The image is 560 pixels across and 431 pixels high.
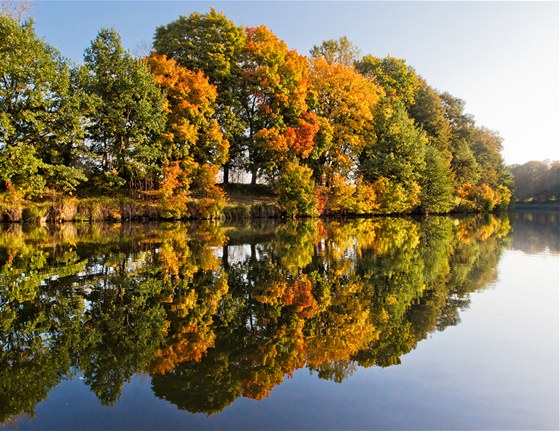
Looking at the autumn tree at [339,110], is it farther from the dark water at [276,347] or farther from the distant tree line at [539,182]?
the distant tree line at [539,182]

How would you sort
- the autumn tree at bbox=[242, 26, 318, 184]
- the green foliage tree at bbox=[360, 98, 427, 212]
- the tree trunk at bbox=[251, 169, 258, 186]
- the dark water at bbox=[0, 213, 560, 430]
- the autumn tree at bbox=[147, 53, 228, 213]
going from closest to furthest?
the dark water at bbox=[0, 213, 560, 430]
the autumn tree at bbox=[147, 53, 228, 213]
the autumn tree at bbox=[242, 26, 318, 184]
the tree trunk at bbox=[251, 169, 258, 186]
the green foliage tree at bbox=[360, 98, 427, 212]

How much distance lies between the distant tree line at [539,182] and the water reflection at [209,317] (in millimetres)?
92491

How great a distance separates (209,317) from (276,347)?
60.0 inches

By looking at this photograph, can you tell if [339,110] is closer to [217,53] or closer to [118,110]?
[217,53]

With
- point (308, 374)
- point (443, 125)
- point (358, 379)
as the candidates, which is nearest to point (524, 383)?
point (358, 379)

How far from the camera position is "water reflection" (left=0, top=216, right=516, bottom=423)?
14.6 ft

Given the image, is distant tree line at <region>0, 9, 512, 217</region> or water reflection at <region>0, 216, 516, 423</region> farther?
distant tree line at <region>0, 9, 512, 217</region>

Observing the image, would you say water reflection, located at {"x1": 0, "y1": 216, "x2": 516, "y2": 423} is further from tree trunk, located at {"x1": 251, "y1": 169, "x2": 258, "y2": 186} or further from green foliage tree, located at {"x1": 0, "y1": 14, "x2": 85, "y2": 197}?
tree trunk, located at {"x1": 251, "y1": 169, "x2": 258, "y2": 186}

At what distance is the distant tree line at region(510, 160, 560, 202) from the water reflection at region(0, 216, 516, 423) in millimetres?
92491

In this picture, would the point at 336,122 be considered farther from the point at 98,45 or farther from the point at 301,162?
the point at 98,45

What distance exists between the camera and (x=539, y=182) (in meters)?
93.7

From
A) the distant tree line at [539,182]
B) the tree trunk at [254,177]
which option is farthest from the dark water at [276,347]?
the distant tree line at [539,182]

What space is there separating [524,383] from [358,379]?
1616 millimetres

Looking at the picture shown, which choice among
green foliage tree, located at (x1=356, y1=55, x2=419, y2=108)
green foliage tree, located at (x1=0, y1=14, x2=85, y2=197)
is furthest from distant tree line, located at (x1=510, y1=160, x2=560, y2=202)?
green foliage tree, located at (x1=0, y1=14, x2=85, y2=197)
